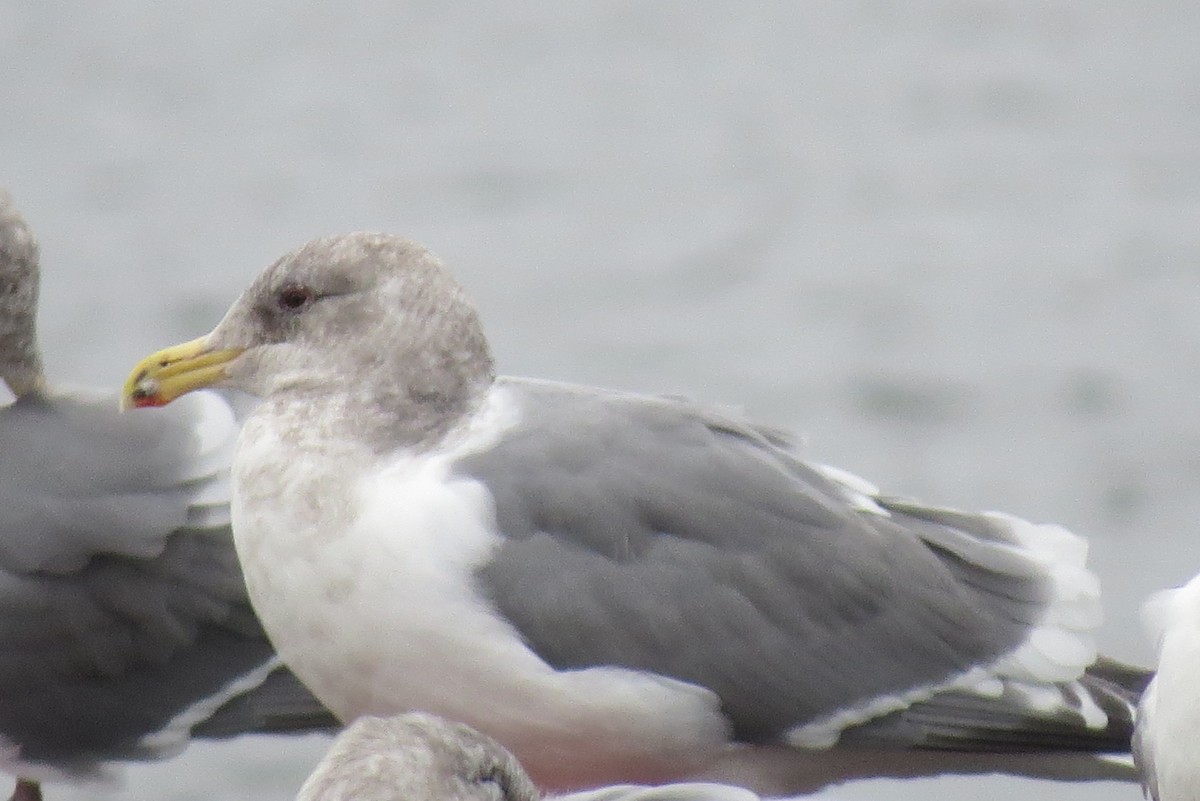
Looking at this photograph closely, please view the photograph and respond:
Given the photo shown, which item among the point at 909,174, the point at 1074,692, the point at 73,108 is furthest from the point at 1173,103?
the point at 1074,692

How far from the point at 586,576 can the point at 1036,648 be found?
2.56 ft

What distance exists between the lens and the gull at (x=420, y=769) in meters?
3.24

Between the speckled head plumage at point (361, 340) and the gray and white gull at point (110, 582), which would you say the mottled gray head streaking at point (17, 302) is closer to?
the gray and white gull at point (110, 582)

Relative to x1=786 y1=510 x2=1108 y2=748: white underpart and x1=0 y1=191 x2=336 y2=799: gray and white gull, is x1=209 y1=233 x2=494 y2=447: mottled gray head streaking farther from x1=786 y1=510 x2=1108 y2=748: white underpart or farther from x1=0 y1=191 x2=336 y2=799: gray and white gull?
x1=786 y1=510 x2=1108 y2=748: white underpart

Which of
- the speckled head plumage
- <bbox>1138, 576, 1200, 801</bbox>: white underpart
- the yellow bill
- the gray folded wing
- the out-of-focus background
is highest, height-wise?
the speckled head plumage

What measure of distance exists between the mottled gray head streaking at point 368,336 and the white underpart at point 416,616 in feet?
0.27

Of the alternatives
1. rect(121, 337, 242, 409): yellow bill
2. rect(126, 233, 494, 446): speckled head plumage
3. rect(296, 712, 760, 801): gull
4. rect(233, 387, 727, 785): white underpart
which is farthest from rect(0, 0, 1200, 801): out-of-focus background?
rect(296, 712, 760, 801): gull

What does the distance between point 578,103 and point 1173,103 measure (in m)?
2.84

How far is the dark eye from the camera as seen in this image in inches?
164

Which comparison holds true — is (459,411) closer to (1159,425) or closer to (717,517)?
(717,517)

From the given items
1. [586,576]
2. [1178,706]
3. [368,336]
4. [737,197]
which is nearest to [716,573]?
[586,576]

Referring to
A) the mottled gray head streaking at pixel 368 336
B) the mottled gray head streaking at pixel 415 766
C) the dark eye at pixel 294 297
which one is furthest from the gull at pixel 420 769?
the dark eye at pixel 294 297

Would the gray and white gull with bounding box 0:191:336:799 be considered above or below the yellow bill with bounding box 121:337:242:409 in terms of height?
below

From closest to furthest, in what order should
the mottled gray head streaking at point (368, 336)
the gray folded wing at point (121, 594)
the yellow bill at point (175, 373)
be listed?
the mottled gray head streaking at point (368, 336)
the yellow bill at point (175, 373)
the gray folded wing at point (121, 594)
